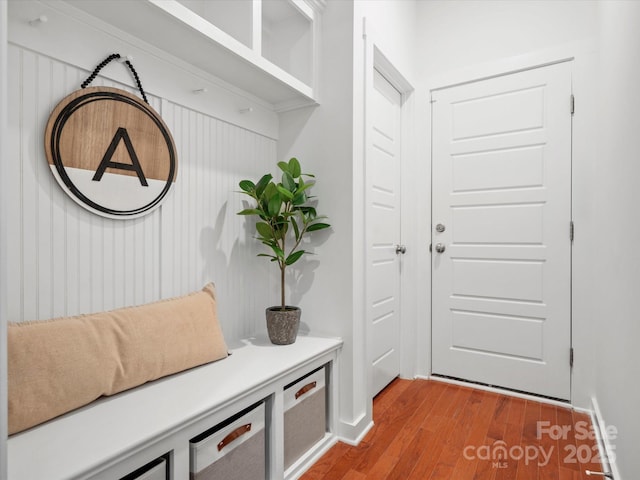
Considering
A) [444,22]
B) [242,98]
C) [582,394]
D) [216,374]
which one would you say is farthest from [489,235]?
[216,374]

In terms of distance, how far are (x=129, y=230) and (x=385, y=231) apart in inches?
62.8

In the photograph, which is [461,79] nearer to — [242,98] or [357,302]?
[242,98]

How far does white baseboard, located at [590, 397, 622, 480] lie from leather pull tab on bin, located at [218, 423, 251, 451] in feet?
4.74

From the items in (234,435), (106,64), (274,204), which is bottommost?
(234,435)

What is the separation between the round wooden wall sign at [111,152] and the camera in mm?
1214

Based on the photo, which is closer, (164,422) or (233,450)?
(164,422)

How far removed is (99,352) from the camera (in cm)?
116

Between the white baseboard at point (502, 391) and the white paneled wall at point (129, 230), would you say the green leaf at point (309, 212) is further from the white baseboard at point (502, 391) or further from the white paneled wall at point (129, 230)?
the white baseboard at point (502, 391)

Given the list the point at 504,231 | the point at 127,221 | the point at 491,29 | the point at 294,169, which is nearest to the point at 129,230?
the point at 127,221

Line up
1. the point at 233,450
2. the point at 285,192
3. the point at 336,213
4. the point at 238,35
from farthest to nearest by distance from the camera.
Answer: the point at 336,213 < the point at 285,192 < the point at 238,35 < the point at 233,450

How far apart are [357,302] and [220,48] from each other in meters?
Answer: 1.31

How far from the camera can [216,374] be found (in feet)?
4.61

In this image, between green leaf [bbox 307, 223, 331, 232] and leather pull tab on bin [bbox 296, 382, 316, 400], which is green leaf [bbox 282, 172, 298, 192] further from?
leather pull tab on bin [bbox 296, 382, 316, 400]

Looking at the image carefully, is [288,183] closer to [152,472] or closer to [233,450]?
[233,450]
